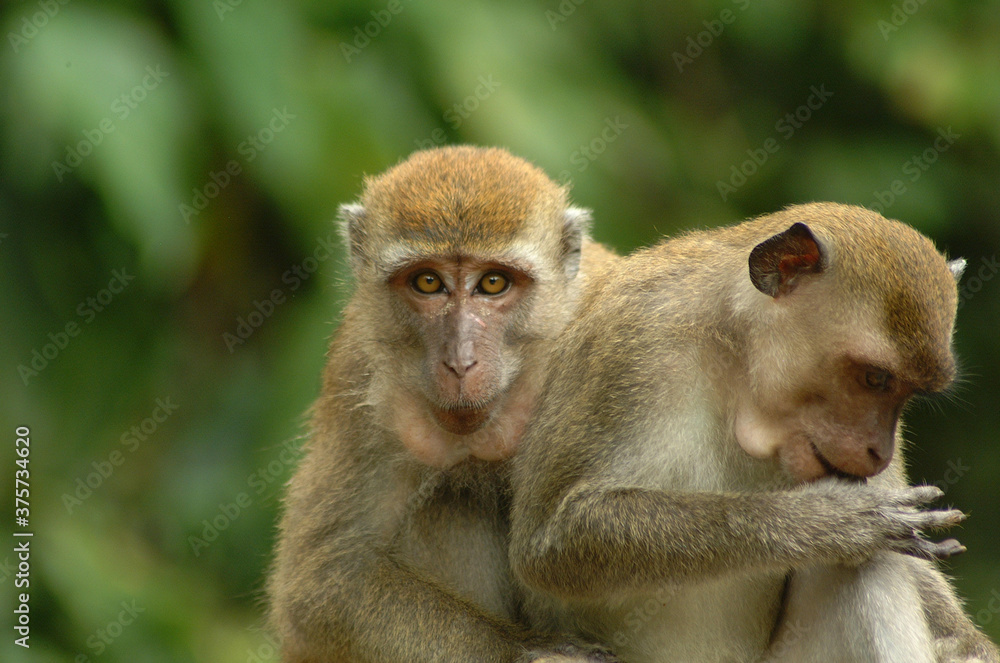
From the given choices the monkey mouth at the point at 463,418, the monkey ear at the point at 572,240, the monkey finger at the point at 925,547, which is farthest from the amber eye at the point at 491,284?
the monkey finger at the point at 925,547

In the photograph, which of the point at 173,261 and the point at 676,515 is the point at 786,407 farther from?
the point at 173,261

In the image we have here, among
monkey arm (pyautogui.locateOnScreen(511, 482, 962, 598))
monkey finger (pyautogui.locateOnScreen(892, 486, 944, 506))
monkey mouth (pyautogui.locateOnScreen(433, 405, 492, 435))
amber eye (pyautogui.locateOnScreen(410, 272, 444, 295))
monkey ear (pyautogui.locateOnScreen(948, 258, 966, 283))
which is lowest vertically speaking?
monkey arm (pyautogui.locateOnScreen(511, 482, 962, 598))

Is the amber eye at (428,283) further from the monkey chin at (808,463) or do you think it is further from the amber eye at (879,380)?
the amber eye at (879,380)

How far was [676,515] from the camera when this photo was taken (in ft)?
15.5

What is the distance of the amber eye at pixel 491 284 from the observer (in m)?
5.82

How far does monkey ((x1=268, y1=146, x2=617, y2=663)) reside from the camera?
548cm

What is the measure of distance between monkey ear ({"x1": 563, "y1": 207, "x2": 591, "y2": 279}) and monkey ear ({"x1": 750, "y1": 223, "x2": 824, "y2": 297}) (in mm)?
1650

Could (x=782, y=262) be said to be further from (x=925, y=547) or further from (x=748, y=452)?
(x=925, y=547)

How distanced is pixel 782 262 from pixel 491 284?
1.64m

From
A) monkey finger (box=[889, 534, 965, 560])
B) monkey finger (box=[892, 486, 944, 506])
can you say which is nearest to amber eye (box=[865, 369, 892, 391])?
monkey finger (box=[892, 486, 944, 506])

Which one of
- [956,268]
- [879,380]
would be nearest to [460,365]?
[879,380]

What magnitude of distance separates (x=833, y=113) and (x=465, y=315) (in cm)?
590

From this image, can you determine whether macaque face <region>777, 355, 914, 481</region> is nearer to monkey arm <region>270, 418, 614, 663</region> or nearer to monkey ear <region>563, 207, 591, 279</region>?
monkey arm <region>270, 418, 614, 663</region>

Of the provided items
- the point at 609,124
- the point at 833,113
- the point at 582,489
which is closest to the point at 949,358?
the point at 582,489
